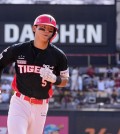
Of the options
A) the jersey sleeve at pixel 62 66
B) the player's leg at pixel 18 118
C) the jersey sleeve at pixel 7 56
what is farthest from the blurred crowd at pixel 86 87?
the player's leg at pixel 18 118

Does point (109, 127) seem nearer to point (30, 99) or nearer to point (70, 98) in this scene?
point (30, 99)

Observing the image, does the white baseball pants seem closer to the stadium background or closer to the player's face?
the player's face

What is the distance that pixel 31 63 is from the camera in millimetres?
5086

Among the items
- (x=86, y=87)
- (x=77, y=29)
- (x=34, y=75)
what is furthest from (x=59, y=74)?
(x=77, y=29)

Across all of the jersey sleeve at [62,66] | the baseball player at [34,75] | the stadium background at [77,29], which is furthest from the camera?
the stadium background at [77,29]

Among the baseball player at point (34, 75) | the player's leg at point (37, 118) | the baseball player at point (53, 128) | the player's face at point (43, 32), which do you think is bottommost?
the baseball player at point (53, 128)

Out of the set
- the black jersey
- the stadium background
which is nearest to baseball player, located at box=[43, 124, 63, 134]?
the black jersey

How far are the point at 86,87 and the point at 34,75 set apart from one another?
32.6 feet

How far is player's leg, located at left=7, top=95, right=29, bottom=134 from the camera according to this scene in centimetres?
485

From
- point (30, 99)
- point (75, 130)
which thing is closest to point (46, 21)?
point (30, 99)

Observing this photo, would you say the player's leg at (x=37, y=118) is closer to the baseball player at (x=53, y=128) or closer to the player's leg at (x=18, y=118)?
the player's leg at (x=18, y=118)

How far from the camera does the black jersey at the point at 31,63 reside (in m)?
5.05

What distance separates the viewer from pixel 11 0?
1775cm

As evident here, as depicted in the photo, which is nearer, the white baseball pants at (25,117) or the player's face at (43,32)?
the white baseball pants at (25,117)
